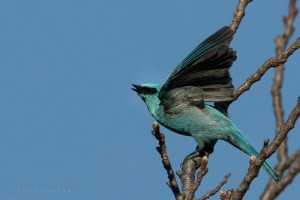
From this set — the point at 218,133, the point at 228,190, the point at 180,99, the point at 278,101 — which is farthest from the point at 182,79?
the point at 228,190

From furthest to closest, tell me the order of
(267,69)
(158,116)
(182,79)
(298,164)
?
1. (158,116)
2. (182,79)
3. (267,69)
4. (298,164)

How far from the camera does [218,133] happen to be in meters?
7.09

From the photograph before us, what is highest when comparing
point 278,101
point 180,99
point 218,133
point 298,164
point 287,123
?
point 180,99

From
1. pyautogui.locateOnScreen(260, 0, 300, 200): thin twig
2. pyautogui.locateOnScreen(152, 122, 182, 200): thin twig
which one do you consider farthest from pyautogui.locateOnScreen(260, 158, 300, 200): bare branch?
pyautogui.locateOnScreen(152, 122, 182, 200): thin twig

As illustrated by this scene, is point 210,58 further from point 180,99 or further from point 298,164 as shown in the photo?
Answer: point 298,164

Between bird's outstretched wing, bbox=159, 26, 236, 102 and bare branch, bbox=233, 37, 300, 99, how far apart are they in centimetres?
13

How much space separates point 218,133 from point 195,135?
277 mm

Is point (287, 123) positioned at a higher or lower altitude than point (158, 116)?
lower

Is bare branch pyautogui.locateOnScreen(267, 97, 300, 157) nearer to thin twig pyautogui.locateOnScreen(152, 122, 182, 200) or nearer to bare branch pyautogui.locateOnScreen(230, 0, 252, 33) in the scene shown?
thin twig pyautogui.locateOnScreen(152, 122, 182, 200)

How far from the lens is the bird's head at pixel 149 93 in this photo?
729cm

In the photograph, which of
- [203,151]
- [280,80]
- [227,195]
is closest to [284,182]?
[227,195]

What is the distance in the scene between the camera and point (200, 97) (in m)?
6.96

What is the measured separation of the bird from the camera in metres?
6.52

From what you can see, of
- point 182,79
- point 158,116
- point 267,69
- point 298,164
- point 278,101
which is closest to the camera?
point 298,164
